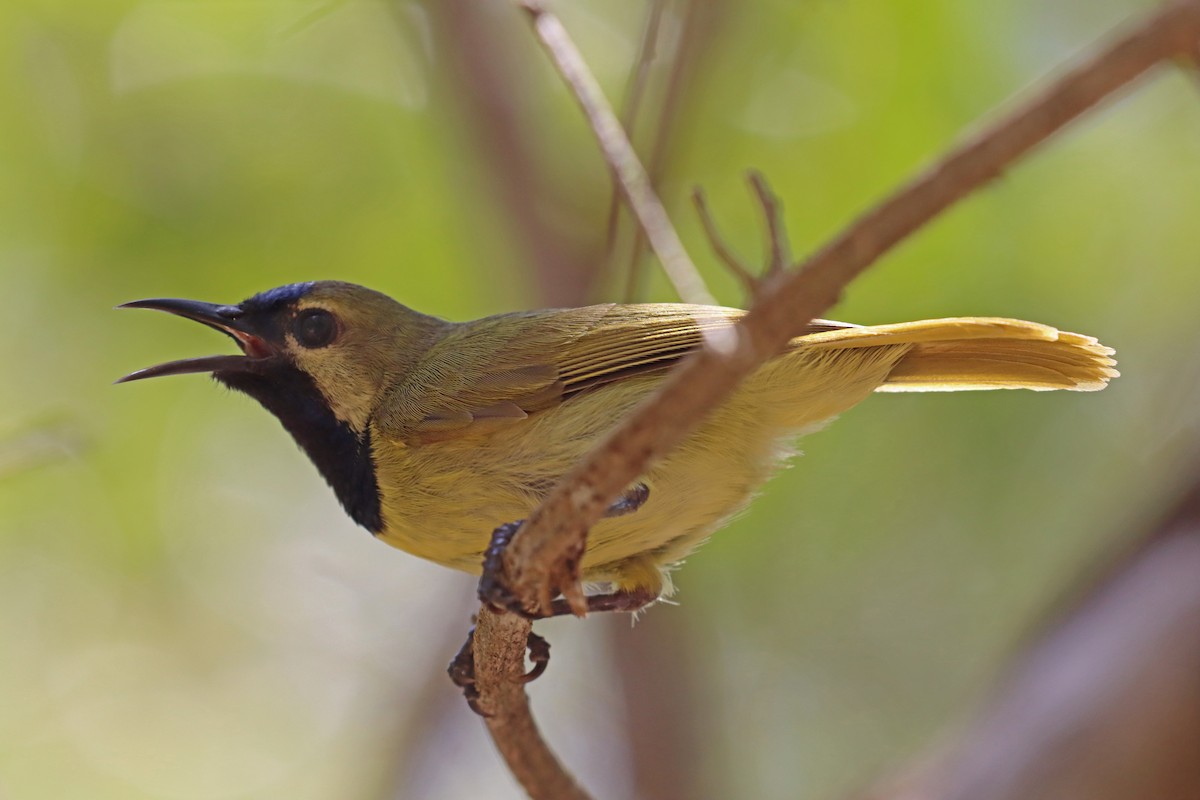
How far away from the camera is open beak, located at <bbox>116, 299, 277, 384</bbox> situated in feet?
12.6

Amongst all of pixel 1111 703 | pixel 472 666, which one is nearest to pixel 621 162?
pixel 472 666

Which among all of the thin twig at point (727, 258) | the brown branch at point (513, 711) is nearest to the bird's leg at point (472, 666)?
the brown branch at point (513, 711)

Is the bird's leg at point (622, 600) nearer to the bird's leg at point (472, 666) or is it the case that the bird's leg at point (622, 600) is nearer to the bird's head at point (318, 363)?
the bird's leg at point (472, 666)

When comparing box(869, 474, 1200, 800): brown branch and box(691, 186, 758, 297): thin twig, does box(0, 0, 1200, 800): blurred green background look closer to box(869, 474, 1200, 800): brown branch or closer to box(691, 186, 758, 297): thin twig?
box(869, 474, 1200, 800): brown branch

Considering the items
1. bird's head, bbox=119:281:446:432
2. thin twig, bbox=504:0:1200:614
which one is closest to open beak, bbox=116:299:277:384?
bird's head, bbox=119:281:446:432

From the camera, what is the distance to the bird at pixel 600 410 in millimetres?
3508

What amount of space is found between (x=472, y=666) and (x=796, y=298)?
6.81 ft

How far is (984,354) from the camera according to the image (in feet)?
11.8

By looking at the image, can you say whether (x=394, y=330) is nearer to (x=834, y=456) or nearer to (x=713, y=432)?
(x=713, y=432)

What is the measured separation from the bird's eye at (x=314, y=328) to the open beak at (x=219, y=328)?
0.11m

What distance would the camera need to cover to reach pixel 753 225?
22.7ft

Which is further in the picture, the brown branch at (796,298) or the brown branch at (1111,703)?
the brown branch at (1111,703)

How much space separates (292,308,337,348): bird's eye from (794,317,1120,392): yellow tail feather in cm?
172

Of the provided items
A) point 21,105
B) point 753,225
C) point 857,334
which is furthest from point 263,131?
point 857,334
